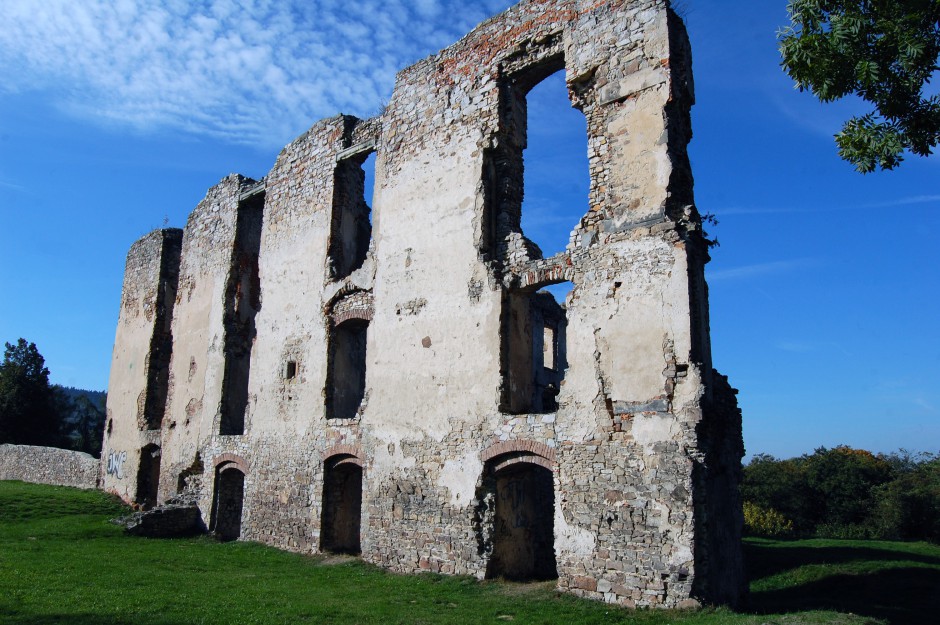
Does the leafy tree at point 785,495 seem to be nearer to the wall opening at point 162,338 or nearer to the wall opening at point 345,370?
the wall opening at point 345,370

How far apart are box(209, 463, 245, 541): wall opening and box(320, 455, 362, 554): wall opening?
309cm

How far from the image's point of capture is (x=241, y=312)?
616 inches

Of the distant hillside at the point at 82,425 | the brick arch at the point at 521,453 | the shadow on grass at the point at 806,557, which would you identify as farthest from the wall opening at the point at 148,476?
the distant hillside at the point at 82,425

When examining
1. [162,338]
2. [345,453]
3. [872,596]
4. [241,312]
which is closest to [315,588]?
[345,453]

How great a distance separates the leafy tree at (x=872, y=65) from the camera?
575 cm

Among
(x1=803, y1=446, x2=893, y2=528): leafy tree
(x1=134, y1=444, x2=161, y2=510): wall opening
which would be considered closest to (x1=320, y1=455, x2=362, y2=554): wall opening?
(x1=134, y1=444, x2=161, y2=510): wall opening

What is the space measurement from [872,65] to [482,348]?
6.05 metres

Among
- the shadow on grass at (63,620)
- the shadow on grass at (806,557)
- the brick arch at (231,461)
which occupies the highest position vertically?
the brick arch at (231,461)

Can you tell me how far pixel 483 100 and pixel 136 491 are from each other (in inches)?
535

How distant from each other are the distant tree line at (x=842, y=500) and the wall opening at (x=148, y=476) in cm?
1832

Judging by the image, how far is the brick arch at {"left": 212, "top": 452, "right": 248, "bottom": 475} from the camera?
45.5 feet

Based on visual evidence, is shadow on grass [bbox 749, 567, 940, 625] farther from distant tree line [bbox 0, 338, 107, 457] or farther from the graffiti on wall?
distant tree line [bbox 0, 338, 107, 457]

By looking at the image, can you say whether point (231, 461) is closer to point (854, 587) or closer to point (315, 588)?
point (315, 588)

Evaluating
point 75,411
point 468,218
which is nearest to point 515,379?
point 468,218
